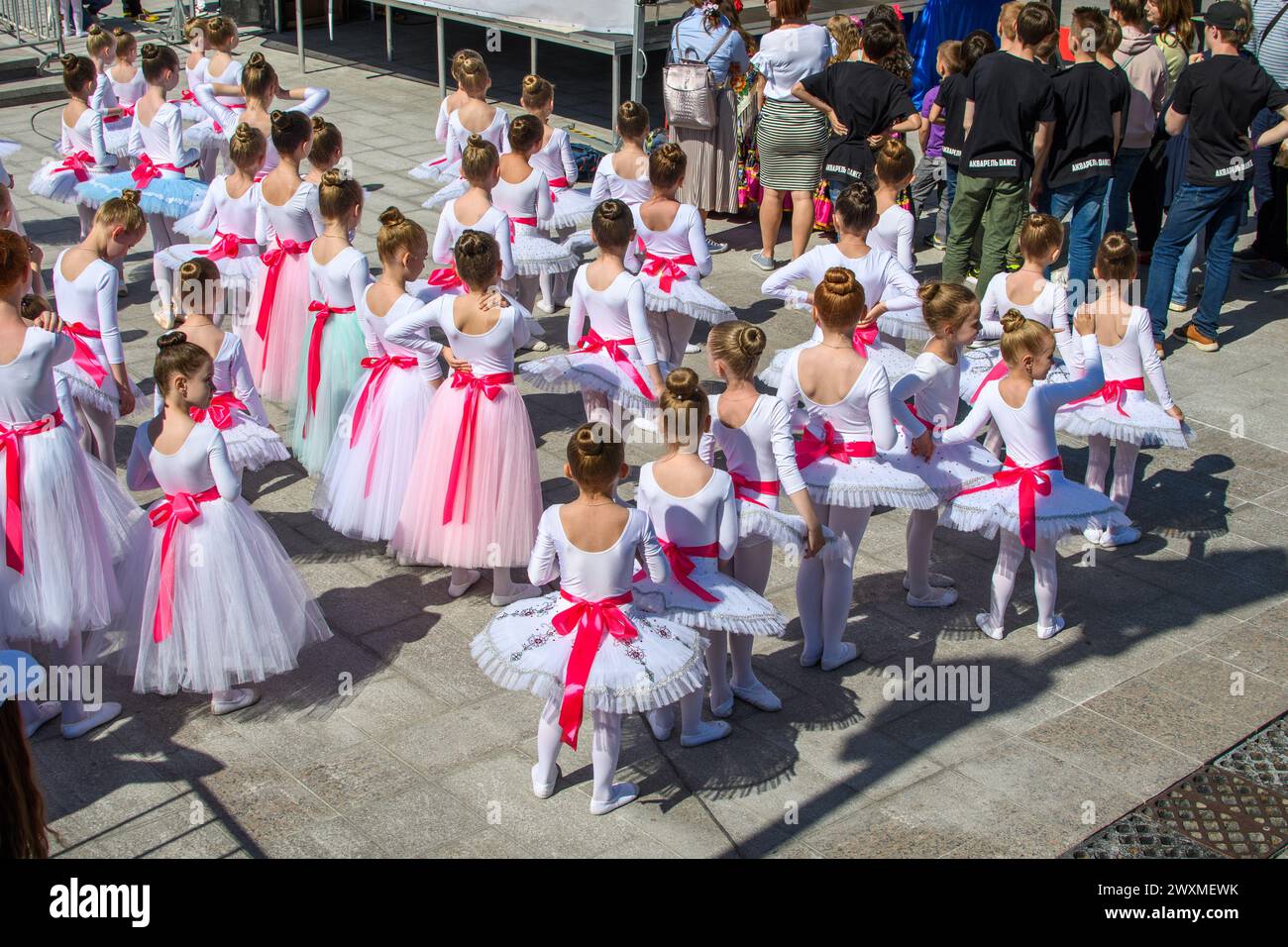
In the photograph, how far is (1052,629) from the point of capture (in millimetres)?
7340

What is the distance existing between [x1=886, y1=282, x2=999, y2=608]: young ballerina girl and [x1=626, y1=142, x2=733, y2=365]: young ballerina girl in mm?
2246

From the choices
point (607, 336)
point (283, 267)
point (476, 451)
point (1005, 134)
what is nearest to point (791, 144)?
point (1005, 134)

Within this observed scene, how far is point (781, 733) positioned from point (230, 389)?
342 centimetres

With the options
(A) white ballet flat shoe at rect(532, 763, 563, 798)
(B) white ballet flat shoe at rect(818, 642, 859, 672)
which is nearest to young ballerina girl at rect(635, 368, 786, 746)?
(A) white ballet flat shoe at rect(532, 763, 563, 798)

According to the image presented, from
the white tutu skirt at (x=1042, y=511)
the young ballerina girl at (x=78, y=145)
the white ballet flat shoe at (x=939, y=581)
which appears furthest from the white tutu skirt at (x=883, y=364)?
the young ballerina girl at (x=78, y=145)

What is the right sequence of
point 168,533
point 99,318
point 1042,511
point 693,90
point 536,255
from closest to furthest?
point 168,533, point 1042,511, point 99,318, point 536,255, point 693,90

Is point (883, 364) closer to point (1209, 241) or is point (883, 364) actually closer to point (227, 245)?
point (1209, 241)

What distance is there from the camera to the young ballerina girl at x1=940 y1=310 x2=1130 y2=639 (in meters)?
6.96

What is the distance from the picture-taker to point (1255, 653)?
7.22m

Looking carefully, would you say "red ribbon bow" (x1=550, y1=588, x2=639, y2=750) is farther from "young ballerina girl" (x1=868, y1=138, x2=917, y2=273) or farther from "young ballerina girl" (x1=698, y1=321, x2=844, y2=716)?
"young ballerina girl" (x1=868, y1=138, x2=917, y2=273)

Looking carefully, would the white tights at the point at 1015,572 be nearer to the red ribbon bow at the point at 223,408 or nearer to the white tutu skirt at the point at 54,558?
the red ribbon bow at the point at 223,408

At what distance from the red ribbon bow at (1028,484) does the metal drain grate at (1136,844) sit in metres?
1.49

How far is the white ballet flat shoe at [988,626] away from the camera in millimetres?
7324
